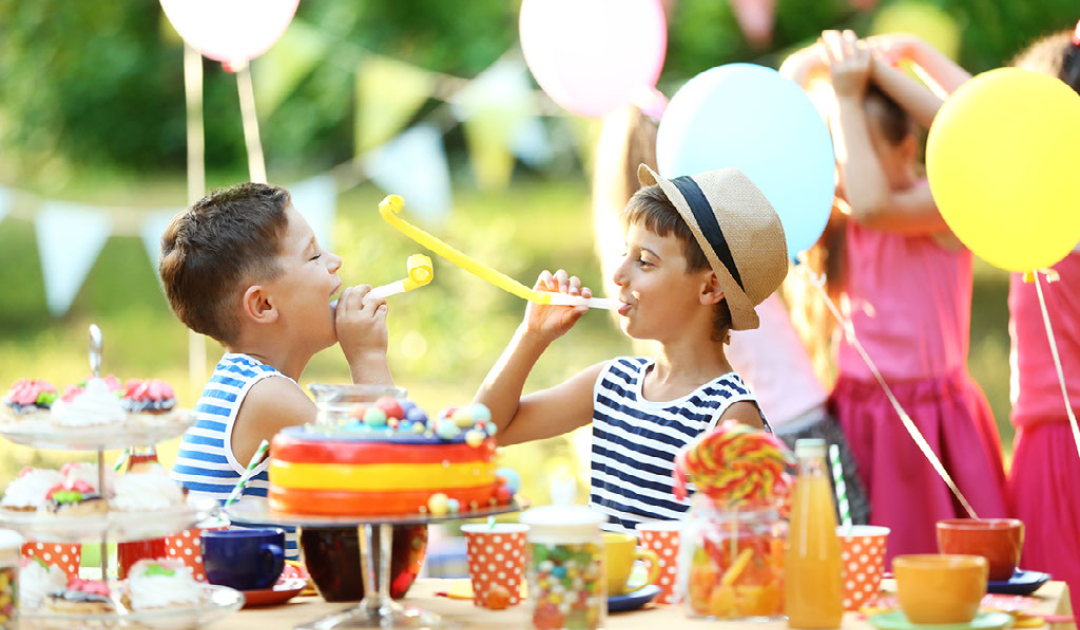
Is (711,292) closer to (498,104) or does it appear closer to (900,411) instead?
(900,411)

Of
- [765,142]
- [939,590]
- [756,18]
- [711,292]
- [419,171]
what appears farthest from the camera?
[756,18]

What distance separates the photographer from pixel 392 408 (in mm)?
1536

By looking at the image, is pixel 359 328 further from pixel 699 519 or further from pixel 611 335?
pixel 611 335

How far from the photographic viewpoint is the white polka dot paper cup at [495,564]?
1.62 m

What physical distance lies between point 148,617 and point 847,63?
194 centimetres

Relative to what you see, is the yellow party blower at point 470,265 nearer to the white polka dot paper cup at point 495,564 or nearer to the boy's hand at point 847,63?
the white polka dot paper cup at point 495,564

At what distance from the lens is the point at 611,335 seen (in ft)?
28.4

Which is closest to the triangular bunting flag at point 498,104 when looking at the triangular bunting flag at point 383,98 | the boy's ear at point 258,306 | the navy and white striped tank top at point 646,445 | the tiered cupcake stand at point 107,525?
the triangular bunting flag at point 383,98

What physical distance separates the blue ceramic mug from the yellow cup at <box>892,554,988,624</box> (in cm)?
74

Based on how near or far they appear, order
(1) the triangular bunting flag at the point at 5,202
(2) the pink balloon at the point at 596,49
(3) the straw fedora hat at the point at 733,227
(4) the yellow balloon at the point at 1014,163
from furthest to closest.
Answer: (1) the triangular bunting flag at the point at 5,202
(2) the pink balloon at the point at 596,49
(4) the yellow balloon at the point at 1014,163
(3) the straw fedora hat at the point at 733,227

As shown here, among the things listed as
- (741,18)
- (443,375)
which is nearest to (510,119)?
(443,375)

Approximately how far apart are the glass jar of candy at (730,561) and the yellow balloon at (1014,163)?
3.43ft

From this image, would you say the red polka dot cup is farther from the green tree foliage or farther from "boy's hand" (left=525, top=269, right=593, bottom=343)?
the green tree foliage

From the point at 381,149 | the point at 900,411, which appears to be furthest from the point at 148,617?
the point at 381,149
